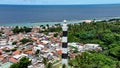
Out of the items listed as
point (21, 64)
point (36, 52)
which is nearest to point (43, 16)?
point (36, 52)

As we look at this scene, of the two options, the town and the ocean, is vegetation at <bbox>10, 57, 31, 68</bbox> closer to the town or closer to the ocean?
the town

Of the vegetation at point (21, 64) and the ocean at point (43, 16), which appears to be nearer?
the vegetation at point (21, 64)

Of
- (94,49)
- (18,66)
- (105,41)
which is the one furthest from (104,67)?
(105,41)

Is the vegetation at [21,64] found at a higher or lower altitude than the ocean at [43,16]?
higher

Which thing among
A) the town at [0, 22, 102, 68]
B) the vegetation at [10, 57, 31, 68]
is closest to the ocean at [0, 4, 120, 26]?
the town at [0, 22, 102, 68]

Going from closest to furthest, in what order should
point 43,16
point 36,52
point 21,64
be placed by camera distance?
1. point 21,64
2. point 36,52
3. point 43,16

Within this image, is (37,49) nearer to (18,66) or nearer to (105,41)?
(18,66)

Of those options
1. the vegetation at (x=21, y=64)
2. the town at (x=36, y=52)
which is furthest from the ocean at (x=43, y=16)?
the vegetation at (x=21, y=64)

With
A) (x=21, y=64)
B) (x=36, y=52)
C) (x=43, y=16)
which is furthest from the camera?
(x=43, y=16)

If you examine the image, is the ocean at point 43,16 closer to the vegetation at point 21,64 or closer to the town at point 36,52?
the town at point 36,52

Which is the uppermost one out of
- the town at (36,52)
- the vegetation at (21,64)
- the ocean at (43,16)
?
the vegetation at (21,64)

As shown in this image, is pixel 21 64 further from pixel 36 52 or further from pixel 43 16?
pixel 43 16
